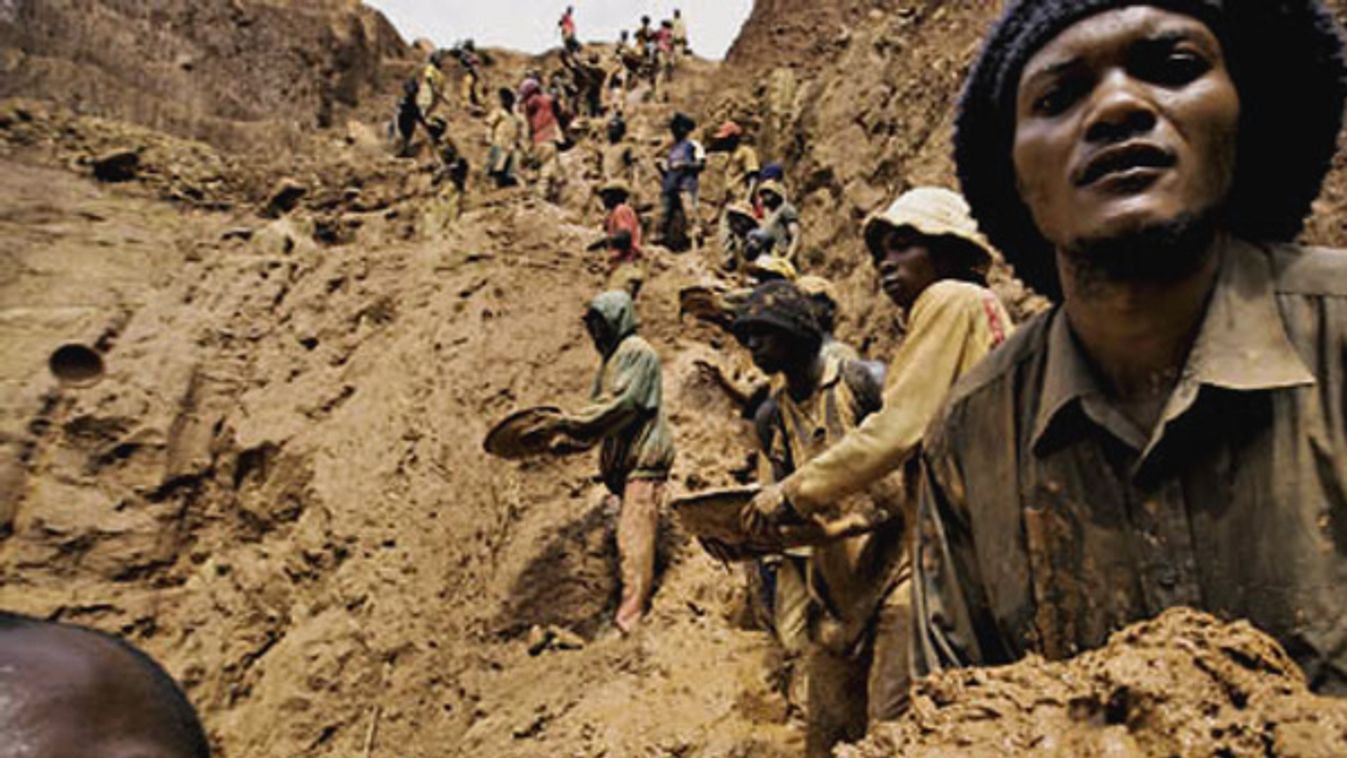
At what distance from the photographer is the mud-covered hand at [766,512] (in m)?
2.34

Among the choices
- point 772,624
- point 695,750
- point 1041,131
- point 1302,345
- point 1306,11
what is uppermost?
point 1306,11

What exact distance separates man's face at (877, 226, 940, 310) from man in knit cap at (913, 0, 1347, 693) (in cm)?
152

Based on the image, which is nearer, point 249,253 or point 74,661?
point 74,661

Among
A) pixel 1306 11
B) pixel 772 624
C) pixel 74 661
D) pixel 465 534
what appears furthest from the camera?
pixel 465 534

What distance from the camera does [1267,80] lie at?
1331 mm

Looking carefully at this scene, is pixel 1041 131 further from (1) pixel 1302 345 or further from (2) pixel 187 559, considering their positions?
(2) pixel 187 559

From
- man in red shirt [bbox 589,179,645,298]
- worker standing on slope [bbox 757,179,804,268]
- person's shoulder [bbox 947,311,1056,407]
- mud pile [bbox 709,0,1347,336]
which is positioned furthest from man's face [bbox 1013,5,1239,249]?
worker standing on slope [bbox 757,179,804,268]

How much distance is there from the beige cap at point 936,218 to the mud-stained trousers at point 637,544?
298 centimetres

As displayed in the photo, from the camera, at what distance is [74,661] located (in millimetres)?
1487

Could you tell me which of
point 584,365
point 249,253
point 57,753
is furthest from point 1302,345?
point 249,253

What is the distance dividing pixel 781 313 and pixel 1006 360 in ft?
6.74

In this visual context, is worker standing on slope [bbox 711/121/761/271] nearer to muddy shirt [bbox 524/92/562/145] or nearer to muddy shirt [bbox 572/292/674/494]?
muddy shirt [bbox 524/92/562/145]

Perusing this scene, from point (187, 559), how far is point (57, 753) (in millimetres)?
6754

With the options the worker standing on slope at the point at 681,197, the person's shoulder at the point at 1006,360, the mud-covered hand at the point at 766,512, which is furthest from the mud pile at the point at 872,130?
the person's shoulder at the point at 1006,360
